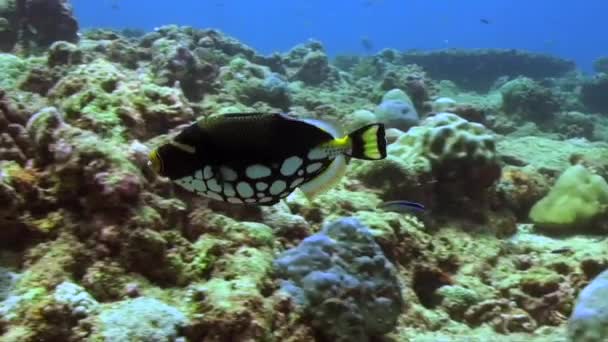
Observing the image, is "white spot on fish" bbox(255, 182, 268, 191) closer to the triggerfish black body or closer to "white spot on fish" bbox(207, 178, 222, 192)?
the triggerfish black body

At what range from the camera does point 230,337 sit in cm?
332

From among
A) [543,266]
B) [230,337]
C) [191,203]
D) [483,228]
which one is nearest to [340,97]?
[483,228]

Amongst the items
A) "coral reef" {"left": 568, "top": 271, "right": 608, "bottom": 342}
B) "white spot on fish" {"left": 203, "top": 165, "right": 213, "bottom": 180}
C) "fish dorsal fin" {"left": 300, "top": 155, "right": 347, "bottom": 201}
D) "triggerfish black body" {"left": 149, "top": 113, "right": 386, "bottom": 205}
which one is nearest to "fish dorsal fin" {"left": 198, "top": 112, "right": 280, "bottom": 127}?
"triggerfish black body" {"left": 149, "top": 113, "right": 386, "bottom": 205}

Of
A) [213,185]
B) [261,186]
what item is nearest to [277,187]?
[261,186]

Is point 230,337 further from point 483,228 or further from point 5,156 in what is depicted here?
point 483,228

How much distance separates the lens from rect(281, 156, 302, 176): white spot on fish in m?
2.50

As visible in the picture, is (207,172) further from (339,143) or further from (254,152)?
(339,143)

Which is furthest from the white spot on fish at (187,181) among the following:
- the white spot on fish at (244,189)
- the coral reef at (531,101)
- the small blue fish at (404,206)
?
the coral reef at (531,101)

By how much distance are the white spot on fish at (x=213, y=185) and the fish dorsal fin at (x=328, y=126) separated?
1.70 ft

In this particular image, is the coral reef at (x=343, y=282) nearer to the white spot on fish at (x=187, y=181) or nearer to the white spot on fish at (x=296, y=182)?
the white spot on fish at (x=296, y=182)

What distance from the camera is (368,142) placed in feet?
8.21

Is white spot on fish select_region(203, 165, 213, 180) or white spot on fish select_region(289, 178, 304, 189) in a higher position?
white spot on fish select_region(203, 165, 213, 180)

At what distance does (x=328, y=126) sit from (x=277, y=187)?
394mm

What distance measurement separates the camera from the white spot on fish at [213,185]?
2459 millimetres
